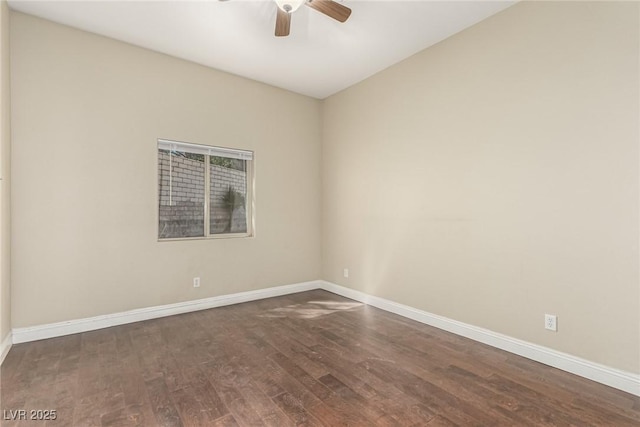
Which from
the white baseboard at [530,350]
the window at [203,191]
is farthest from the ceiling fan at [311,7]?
the white baseboard at [530,350]

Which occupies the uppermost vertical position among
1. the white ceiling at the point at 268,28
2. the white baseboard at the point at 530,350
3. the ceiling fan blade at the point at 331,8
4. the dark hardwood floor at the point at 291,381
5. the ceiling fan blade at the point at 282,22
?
the white ceiling at the point at 268,28

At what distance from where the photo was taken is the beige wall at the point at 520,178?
2158mm

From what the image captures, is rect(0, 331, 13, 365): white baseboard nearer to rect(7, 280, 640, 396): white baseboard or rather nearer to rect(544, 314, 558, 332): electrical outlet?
rect(7, 280, 640, 396): white baseboard

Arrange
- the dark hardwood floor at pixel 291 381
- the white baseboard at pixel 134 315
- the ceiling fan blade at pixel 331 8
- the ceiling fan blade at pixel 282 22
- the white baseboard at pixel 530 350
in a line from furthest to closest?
the white baseboard at pixel 134 315
the ceiling fan blade at pixel 282 22
the ceiling fan blade at pixel 331 8
the white baseboard at pixel 530 350
the dark hardwood floor at pixel 291 381

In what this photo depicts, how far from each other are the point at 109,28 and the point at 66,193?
65.6 inches

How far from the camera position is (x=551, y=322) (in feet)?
8.04

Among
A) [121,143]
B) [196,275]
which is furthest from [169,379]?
[121,143]

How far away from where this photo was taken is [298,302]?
4.14 meters

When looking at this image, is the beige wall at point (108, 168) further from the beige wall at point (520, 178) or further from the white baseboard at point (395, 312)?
the beige wall at point (520, 178)

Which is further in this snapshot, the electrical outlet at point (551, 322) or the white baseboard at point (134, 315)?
the white baseboard at point (134, 315)

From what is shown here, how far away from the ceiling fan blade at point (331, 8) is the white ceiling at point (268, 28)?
274 mm

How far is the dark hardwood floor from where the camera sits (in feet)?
6.00

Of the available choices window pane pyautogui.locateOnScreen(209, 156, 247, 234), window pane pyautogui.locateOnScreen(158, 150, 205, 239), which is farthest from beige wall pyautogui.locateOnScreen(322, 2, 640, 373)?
window pane pyautogui.locateOnScreen(158, 150, 205, 239)

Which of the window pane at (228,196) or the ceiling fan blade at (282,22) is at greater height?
the ceiling fan blade at (282,22)
